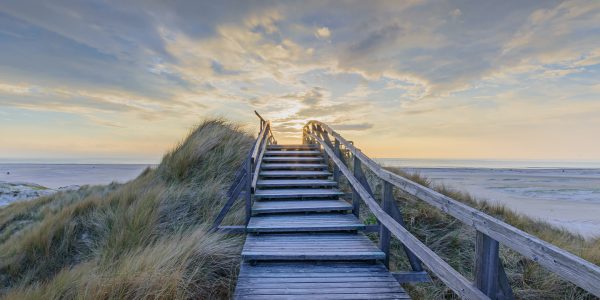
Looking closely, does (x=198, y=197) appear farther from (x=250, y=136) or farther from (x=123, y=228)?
(x=250, y=136)

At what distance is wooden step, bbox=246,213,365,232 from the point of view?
15.3 feet

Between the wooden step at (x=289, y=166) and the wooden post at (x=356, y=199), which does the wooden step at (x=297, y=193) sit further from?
the wooden step at (x=289, y=166)

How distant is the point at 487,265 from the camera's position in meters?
2.11

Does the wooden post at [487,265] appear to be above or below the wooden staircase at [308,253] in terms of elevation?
above

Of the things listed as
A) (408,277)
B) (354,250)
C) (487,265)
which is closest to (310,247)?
(354,250)

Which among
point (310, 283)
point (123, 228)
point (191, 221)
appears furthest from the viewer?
point (191, 221)

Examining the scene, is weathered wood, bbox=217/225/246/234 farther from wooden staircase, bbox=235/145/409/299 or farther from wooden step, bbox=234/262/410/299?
wooden step, bbox=234/262/410/299

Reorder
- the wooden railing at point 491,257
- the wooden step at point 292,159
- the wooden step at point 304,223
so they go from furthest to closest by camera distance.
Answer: the wooden step at point 292,159, the wooden step at point 304,223, the wooden railing at point 491,257

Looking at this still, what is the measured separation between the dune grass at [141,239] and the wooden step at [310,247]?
34 centimetres

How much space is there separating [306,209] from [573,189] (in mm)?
19729

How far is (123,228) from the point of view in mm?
4699

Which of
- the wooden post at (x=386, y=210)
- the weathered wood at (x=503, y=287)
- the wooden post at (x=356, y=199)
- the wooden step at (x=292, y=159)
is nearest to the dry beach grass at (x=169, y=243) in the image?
the wooden post at (x=386, y=210)

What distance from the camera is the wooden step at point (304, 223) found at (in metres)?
4.66

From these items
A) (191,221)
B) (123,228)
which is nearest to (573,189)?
(191,221)
